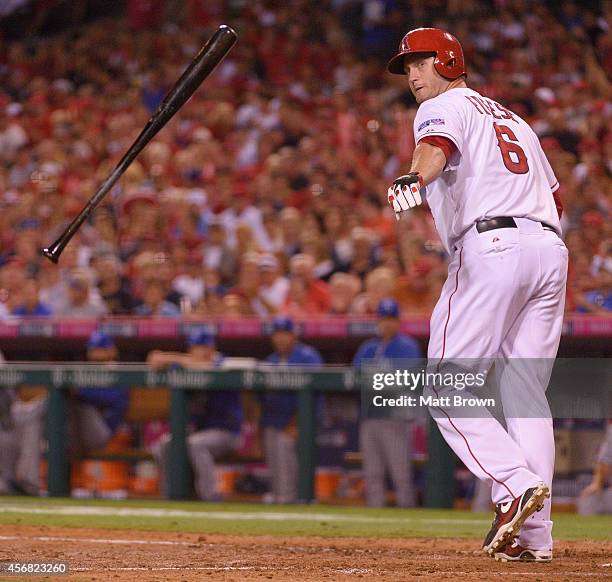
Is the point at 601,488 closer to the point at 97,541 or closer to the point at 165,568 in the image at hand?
the point at 97,541

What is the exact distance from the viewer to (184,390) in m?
8.32

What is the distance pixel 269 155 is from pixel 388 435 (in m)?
5.18

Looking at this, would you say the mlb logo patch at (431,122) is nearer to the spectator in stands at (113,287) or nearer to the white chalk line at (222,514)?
the white chalk line at (222,514)

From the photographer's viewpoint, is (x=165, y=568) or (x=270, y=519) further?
(x=270, y=519)

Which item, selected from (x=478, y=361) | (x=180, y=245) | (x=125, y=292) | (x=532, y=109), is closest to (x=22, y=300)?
(x=125, y=292)

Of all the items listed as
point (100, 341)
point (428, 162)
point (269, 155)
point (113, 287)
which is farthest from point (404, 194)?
point (269, 155)

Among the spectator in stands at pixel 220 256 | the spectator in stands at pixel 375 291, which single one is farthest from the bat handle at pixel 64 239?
the spectator in stands at pixel 220 256

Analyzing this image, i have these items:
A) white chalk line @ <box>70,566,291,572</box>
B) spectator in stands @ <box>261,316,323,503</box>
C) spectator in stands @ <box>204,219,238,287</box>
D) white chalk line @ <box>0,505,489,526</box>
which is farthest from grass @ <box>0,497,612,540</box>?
spectator in stands @ <box>204,219,238,287</box>

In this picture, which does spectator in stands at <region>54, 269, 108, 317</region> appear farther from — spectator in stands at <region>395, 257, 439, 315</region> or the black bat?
the black bat

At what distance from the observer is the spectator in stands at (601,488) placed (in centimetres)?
A: 721

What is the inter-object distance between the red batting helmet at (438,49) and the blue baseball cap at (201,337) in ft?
13.4

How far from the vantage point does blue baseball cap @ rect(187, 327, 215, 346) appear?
8.39 meters

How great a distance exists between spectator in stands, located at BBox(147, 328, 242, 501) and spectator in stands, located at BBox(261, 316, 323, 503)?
232mm

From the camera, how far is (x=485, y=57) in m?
12.6
